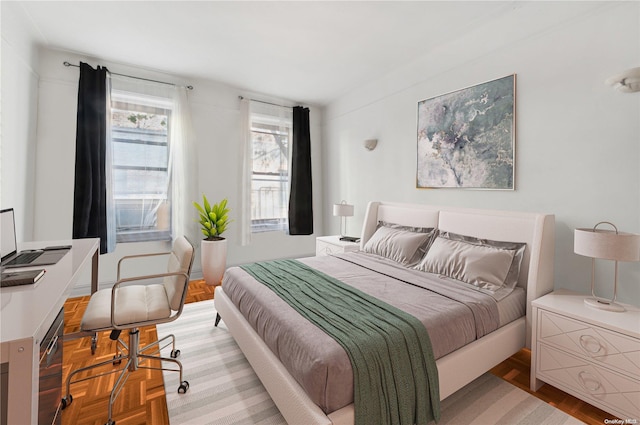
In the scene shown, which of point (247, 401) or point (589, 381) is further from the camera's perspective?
point (247, 401)

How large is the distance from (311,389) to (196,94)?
4.08 meters

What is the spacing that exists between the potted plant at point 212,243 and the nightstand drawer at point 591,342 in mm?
3458

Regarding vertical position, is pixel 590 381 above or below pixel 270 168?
below

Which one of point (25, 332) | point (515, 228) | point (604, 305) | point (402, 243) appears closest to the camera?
point (25, 332)

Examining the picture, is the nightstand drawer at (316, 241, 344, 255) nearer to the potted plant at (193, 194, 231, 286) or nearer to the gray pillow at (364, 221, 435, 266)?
the gray pillow at (364, 221, 435, 266)

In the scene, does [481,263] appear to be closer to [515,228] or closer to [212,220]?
[515,228]

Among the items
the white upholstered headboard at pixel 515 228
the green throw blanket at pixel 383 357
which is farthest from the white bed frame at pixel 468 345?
the green throw blanket at pixel 383 357

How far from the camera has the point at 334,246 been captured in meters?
3.86

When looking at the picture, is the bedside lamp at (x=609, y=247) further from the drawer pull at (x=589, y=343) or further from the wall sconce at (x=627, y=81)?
the wall sconce at (x=627, y=81)

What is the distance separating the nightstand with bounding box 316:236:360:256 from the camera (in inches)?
145

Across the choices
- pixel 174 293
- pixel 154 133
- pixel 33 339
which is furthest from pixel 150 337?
pixel 154 133

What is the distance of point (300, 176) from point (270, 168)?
0.52 metres

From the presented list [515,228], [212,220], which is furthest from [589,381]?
[212,220]

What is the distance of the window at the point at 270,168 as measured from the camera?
4688 millimetres
